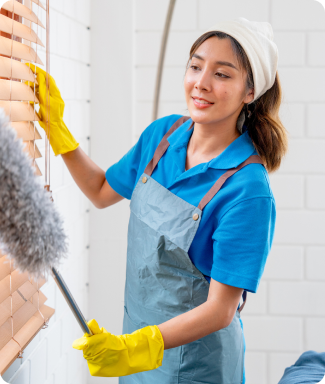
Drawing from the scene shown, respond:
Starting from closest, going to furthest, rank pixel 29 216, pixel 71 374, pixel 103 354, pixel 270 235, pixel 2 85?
pixel 29 216 < pixel 2 85 < pixel 103 354 < pixel 270 235 < pixel 71 374

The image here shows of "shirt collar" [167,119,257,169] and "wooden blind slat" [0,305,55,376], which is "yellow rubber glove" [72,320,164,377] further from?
"shirt collar" [167,119,257,169]

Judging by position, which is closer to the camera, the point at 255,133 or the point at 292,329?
the point at 255,133

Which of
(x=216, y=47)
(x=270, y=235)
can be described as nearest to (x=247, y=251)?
(x=270, y=235)

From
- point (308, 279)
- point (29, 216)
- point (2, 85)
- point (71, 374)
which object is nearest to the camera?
point (29, 216)

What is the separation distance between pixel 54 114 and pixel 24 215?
0.55 meters

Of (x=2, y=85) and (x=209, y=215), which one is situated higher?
(x=2, y=85)

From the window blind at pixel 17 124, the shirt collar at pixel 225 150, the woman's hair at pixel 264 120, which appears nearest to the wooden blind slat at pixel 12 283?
the window blind at pixel 17 124

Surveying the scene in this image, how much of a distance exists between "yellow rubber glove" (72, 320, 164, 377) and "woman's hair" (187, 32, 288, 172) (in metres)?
0.53

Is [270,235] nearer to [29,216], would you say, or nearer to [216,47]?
[216,47]

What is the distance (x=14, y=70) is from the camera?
81cm

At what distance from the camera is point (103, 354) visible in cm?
89

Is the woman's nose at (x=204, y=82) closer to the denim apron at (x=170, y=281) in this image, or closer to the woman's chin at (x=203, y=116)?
the woman's chin at (x=203, y=116)

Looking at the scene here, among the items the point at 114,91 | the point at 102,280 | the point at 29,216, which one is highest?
the point at 114,91

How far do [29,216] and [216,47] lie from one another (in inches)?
27.0
